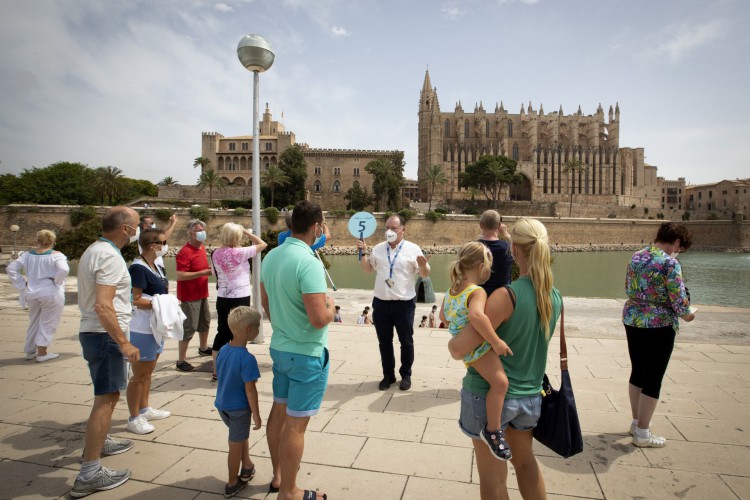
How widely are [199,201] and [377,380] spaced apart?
54.5 metres

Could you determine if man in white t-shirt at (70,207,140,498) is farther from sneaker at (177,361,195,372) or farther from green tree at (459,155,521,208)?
green tree at (459,155,521,208)

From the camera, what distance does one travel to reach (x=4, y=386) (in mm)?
4438

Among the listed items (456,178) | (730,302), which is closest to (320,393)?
(730,302)

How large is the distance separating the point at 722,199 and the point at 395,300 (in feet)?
297

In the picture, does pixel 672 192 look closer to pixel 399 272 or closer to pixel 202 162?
pixel 202 162

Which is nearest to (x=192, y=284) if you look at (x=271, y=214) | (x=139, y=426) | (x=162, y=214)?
(x=139, y=426)

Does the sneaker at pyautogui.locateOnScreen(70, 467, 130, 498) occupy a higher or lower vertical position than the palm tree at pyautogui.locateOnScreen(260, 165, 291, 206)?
lower

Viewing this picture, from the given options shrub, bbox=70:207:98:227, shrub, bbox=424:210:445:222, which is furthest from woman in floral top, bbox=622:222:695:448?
shrub, bbox=424:210:445:222

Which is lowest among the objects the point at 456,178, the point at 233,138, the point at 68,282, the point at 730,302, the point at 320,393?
the point at 730,302

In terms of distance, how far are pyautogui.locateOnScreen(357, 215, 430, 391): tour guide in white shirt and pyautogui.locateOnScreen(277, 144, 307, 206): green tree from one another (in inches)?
1947

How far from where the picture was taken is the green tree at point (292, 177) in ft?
174

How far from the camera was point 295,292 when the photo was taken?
2.38 metres

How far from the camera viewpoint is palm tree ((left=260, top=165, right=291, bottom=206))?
166 feet

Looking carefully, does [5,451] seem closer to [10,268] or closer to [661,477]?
[10,268]
